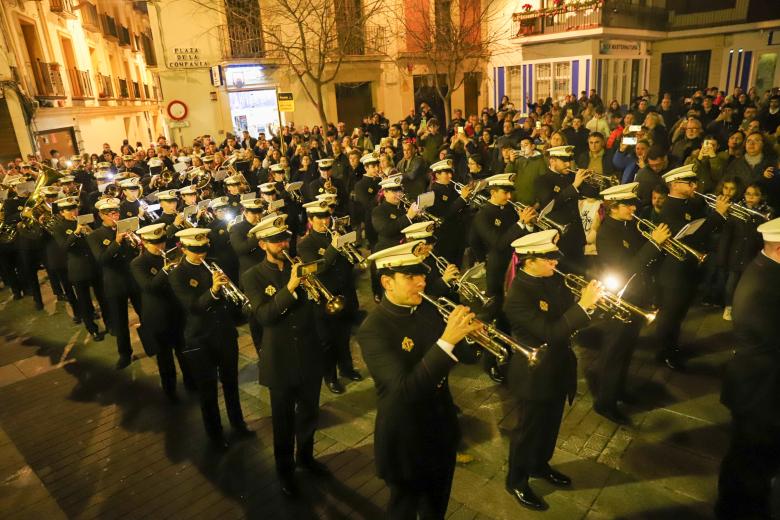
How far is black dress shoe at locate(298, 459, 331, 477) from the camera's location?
4648 mm

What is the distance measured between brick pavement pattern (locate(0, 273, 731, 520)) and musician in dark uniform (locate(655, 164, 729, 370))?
35 centimetres

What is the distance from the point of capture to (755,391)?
3.49 meters

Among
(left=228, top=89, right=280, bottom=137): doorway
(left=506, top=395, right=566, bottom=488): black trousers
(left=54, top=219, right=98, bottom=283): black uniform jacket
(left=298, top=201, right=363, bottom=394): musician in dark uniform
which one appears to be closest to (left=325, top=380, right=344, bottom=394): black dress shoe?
(left=298, top=201, right=363, bottom=394): musician in dark uniform

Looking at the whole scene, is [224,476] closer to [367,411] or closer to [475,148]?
[367,411]

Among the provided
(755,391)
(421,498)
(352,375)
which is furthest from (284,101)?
(755,391)

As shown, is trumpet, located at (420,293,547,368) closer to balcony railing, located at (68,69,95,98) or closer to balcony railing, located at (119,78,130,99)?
balcony railing, located at (68,69,95,98)

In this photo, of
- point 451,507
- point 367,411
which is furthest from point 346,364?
point 451,507

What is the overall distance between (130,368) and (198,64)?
1927 centimetres

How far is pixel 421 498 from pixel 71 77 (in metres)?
26.9

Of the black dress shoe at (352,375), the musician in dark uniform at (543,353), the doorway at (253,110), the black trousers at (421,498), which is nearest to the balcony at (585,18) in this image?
the doorway at (253,110)

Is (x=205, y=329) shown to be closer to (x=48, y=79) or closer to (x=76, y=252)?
(x=76, y=252)

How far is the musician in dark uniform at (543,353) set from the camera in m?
3.68

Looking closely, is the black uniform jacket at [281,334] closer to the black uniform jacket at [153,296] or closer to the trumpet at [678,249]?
the black uniform jacket at [153,296]

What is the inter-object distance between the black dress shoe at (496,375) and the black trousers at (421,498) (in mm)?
2703
